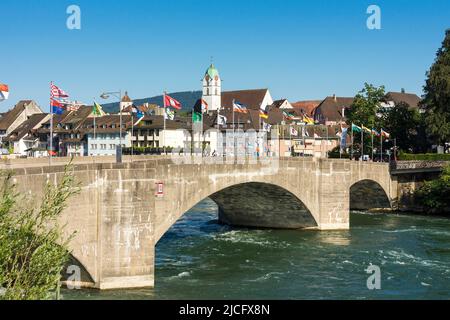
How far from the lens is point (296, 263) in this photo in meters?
43.6

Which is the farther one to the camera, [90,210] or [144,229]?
[144,229]

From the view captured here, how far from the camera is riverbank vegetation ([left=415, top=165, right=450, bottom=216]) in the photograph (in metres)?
72.4

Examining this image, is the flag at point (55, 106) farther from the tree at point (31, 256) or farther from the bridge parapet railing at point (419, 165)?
the bridge parapet railing at point (419, 165)

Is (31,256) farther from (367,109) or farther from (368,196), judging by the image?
(367,109)

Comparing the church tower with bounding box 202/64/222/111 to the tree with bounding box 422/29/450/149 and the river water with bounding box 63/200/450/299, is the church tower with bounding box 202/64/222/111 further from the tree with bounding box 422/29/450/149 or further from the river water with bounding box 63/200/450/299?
the river water with bounding box 63/200/450/299

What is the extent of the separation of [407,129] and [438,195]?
27288mm

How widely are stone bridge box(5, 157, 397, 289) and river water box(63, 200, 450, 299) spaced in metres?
1.55

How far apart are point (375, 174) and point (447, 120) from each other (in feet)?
72.8

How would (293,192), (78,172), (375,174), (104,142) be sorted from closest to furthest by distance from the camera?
(78,172), (293,192), (375,174), (104,142)

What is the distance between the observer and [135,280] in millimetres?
33656

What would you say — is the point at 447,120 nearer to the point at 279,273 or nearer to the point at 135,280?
the point at 279,273

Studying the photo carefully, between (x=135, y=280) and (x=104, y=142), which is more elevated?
(x=104, y=142)
